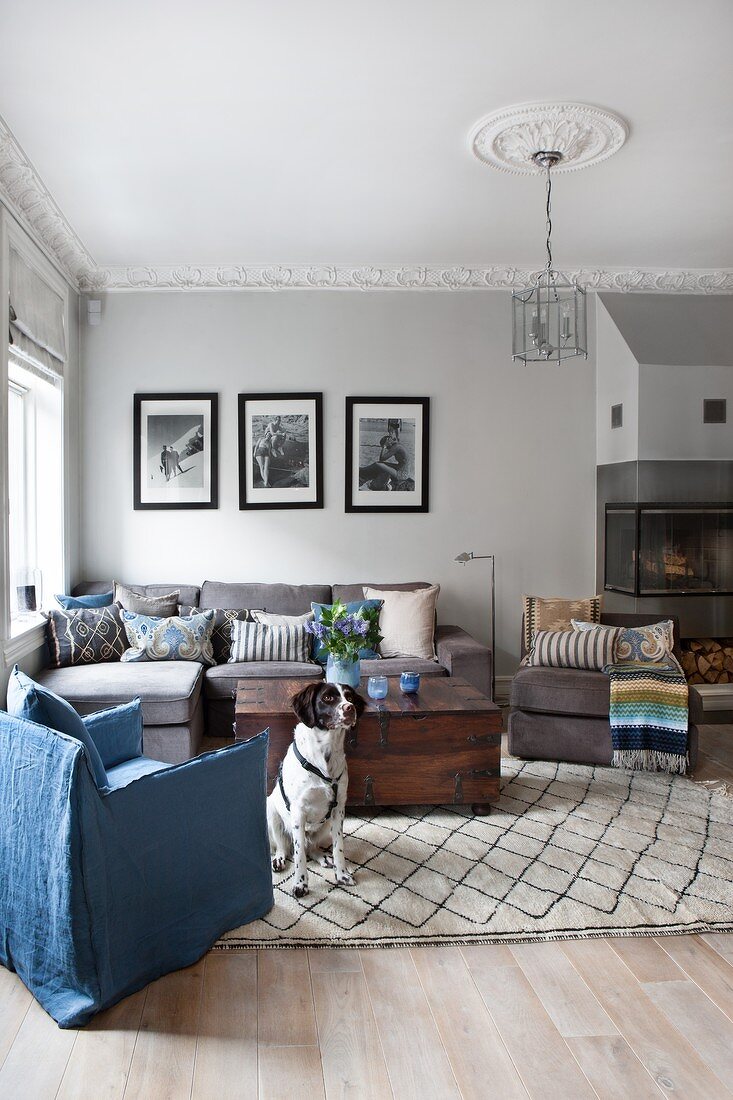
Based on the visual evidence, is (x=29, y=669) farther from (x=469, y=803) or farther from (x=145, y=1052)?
(x=145, y=1052)

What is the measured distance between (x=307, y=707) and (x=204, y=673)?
1.91 meters

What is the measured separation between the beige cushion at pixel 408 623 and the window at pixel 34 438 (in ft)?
6.39

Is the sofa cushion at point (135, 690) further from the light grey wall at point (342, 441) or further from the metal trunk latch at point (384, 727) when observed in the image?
the light grey wall at point (342, 441)

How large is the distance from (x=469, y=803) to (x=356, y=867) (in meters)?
0.70

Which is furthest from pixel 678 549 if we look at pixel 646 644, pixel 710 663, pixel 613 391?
pixel 613 391

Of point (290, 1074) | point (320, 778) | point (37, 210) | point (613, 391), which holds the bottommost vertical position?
point (290, 1074)

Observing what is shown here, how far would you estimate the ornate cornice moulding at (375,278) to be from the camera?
5.17 meters

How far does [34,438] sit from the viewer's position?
4.82m

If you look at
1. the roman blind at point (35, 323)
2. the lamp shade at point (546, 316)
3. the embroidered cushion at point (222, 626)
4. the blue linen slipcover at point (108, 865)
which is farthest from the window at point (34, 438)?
the lamp shade at point (546, 316)

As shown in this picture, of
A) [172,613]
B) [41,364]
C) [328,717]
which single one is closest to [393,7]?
[328,717]

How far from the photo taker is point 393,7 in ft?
8.27

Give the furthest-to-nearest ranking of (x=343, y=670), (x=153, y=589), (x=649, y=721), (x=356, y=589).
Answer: (x=356, y=589), (x=153, y=589), (x=649, y=721), (x=343, y=670)

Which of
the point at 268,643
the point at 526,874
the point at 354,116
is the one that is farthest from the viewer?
the point at 268,643

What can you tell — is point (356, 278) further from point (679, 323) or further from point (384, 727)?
point (384, 727)
